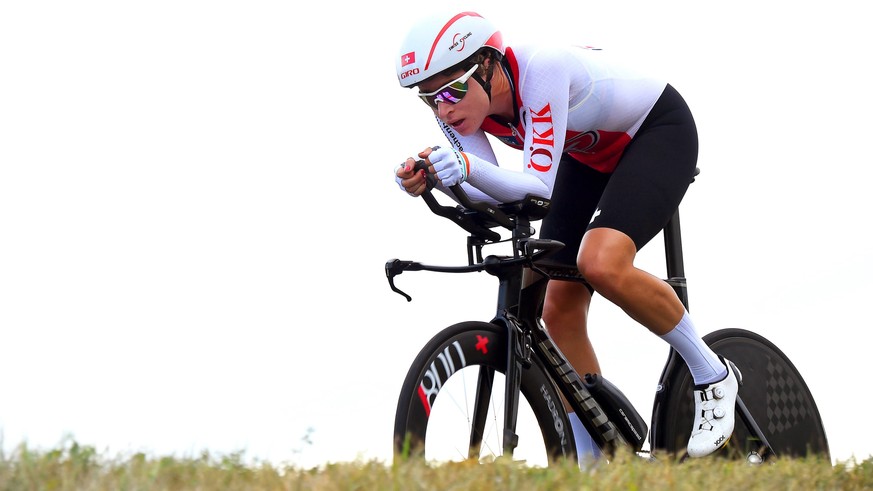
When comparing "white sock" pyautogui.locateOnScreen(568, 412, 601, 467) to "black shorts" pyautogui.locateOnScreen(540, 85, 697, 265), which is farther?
"white sock" pyautogui.locateOnScreen(568, 412, 601, 467)

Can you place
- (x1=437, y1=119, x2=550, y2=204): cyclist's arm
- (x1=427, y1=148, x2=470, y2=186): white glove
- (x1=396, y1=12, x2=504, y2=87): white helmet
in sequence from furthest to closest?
A: (x1=396, y1=12, x2=504, y2=87): white helmet, (x1=437, y1=119, x2=550, y2=204): cyclist's arm, (x1=427, y1=148, x2=470, y2=186): white glove

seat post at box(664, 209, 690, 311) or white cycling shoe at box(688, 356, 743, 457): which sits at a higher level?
seat post at box(664, 209, 690, 311)

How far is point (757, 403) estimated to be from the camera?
640 cm

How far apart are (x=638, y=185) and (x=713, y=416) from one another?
1374 millimetres

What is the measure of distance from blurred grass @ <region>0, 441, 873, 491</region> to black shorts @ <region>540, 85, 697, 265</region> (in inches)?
60.7

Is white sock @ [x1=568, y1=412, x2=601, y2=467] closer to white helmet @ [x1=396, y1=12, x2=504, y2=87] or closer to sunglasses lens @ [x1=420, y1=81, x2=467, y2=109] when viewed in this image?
sunglasses lens @ [x1=420, y1=81, x2=467, y2=109]

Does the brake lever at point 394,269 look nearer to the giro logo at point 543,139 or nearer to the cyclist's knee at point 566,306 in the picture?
the giro logo at point 543,139

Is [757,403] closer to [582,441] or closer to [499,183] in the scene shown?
[582,441]

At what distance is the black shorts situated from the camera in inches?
219

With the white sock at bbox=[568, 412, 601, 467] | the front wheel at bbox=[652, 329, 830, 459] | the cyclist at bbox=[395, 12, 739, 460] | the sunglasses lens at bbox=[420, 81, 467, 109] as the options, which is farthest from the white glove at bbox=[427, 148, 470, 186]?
the front wheel at bbox=[652, 329, 830, 459]

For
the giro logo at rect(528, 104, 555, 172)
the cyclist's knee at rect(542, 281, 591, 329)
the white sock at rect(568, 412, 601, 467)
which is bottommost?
the white sock at rect(568, 412, 601, 467)

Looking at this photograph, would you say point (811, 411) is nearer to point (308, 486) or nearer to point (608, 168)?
point (608, 168)

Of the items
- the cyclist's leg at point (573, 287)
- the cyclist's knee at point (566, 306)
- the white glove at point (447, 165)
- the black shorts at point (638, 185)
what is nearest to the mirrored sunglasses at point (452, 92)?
the white glove at point (447, 165)

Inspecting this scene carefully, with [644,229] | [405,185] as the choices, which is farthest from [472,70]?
[644,229]
